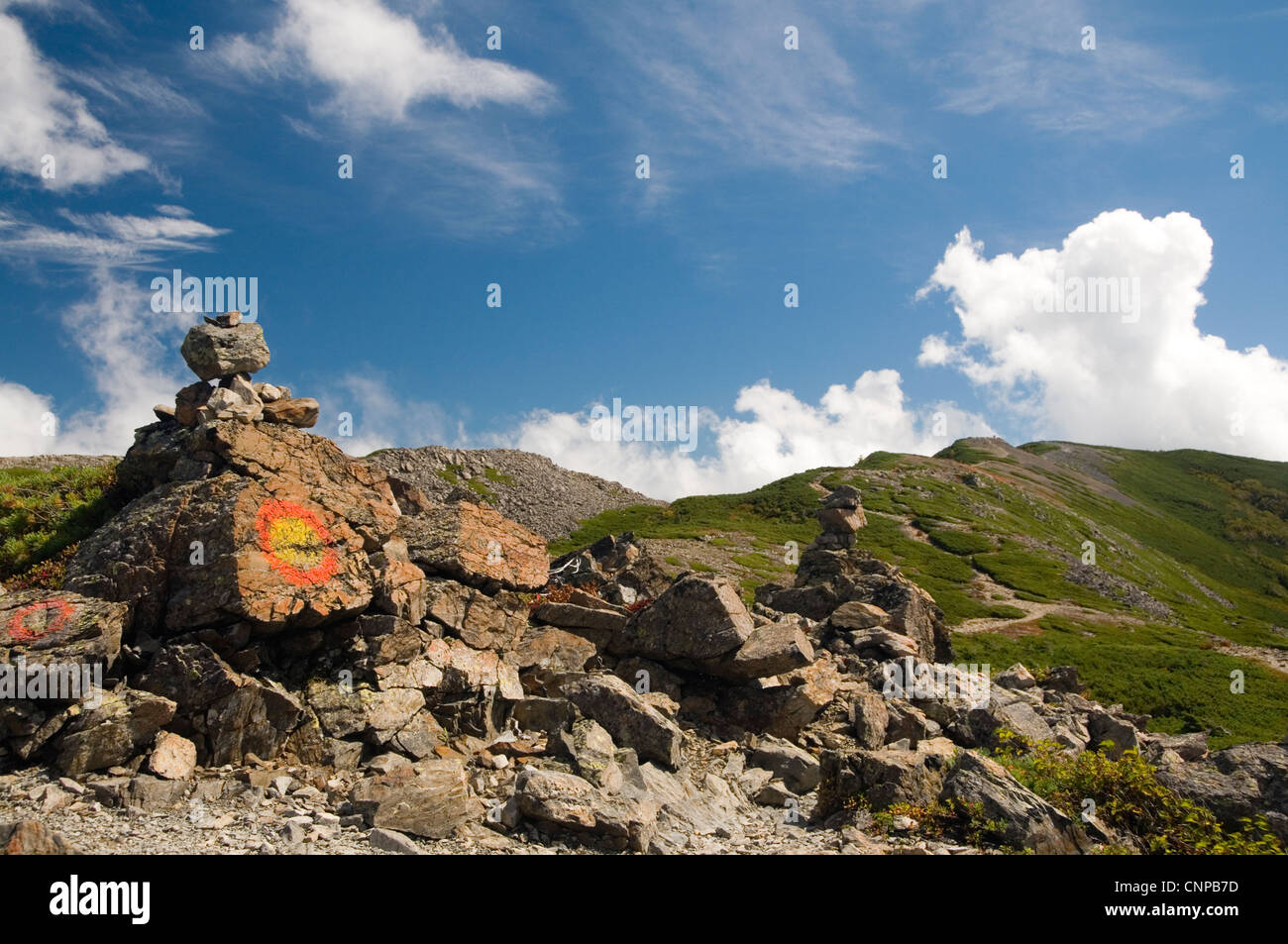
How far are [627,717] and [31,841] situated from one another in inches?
419

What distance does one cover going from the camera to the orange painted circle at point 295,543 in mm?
16141

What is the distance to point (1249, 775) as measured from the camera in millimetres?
18156

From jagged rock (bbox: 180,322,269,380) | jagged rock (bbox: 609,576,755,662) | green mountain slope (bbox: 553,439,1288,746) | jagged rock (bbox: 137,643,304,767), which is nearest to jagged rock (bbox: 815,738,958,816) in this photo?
jagged rock (bbox: 609,576,755,662)

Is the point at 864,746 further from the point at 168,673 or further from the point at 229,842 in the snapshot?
the point at 168,673

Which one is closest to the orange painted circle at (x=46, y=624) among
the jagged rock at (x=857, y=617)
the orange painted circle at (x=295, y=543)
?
the orange painted circle at (x=295, y=543)

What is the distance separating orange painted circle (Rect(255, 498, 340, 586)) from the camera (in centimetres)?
1614

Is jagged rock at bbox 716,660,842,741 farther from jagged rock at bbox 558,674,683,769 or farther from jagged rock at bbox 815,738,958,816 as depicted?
jagged rock at bbox 815,738,958,816

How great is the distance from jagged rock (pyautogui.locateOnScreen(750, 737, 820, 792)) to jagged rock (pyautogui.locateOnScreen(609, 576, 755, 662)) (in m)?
2.86

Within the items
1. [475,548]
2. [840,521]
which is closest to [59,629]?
[475,548]

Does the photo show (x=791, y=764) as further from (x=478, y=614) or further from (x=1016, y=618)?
(x=1016, y=618)

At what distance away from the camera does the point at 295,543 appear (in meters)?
16.7

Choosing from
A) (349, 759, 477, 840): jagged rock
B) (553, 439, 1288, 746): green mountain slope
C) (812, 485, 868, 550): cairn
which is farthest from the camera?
(553, 439, 1288, 746): green mountain slope
